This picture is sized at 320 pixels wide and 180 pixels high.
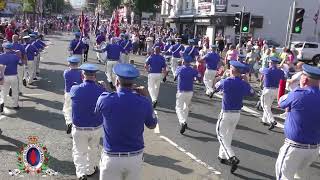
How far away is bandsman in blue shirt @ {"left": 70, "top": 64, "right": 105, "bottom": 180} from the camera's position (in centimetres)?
750

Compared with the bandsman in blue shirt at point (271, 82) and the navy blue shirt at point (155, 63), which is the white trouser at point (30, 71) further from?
the bandsman in blue shirt at point (271, 82)

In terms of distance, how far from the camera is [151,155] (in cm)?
980

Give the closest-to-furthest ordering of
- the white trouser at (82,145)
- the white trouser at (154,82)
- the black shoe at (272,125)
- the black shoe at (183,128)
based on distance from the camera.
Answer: the white trouser at (82,145)
the black shoe at (183,128)
the black shoe at (272,125)
the white trouser at (154,82)

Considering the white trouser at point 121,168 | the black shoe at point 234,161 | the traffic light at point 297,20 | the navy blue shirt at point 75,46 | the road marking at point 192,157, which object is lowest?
the road marking at point 192,157

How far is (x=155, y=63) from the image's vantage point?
14938mm

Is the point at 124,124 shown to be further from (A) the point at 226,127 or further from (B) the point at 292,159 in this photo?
(A) the point at 226,127

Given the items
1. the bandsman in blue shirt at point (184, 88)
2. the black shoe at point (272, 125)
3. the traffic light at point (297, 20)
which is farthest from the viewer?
the traffic light at point (297, 20)

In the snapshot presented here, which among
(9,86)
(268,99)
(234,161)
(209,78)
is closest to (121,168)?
(234,161)

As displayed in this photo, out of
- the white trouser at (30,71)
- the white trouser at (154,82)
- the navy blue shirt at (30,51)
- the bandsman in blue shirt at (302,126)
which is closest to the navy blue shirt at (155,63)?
the white trouser at (154,82)

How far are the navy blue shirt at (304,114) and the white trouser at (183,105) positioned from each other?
17.8 feet

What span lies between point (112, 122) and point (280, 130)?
28.6 feet

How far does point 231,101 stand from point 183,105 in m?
3.26

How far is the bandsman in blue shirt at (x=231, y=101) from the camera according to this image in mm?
8961

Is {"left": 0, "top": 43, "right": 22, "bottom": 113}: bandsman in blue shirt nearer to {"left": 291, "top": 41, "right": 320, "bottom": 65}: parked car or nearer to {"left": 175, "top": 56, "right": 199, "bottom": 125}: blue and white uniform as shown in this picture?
{"left": 175, "top": 56, "right": 199, "bottom": 125}: blue and white uniform
